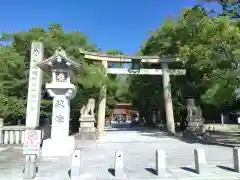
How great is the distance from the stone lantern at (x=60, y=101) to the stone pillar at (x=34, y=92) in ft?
8.85

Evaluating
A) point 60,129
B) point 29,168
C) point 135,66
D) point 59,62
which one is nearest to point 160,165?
point 29,168

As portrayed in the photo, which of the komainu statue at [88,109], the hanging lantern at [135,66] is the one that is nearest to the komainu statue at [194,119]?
the hanging lantern at [135,66]

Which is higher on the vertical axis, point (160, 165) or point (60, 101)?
point (60, 101)

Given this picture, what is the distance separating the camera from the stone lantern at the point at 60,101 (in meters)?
10.6

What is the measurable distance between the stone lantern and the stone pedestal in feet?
23.2

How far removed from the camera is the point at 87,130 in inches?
730

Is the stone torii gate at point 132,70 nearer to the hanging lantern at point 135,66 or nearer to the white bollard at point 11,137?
the hanging lantern at point 135,66

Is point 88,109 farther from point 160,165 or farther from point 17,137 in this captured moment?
point 160,165

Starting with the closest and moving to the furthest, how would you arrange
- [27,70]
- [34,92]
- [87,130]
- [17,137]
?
[34,92] → [17,137] → [27,70] → [87,130]

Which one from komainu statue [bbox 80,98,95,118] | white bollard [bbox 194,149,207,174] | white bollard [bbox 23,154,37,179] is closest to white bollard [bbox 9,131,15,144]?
komainu statue [bbox 80,98,95,118]

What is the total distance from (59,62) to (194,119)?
1362 cm

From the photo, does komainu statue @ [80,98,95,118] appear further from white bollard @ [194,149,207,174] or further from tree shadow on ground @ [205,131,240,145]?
white bollard @ [194,149,207,174]

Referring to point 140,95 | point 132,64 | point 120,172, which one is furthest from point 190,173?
point 140,95

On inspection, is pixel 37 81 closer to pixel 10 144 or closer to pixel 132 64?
pixel 10 144
